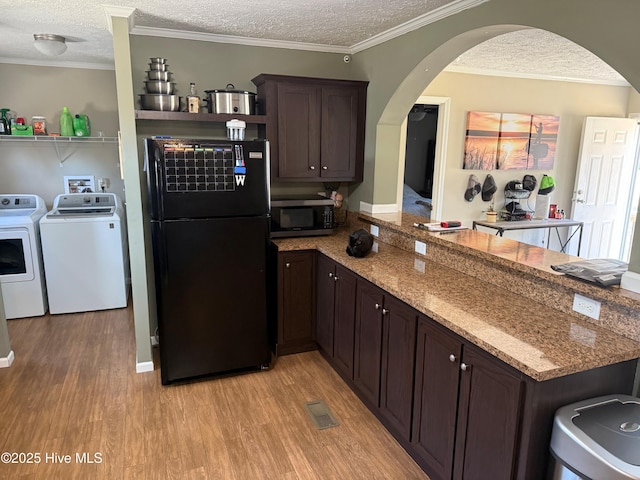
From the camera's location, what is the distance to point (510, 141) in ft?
16.4

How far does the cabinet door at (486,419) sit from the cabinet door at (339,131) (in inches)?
85.1

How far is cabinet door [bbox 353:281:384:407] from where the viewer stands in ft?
8.35

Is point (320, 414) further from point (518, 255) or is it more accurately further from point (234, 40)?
point (234, 40)

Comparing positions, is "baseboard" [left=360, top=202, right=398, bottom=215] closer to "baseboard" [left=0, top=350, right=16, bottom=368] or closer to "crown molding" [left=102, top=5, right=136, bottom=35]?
"crown molding" [left=102, top=5, right=136, bottom=35]

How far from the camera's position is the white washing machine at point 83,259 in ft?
13.5

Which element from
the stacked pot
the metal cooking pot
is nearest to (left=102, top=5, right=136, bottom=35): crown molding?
the stacked pot

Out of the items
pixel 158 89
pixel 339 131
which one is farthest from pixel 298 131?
pixel 158 89

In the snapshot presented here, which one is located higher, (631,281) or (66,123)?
(66,123)

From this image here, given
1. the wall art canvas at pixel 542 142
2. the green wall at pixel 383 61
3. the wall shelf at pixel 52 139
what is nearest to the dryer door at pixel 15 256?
the wall shelf at pixel 52 139

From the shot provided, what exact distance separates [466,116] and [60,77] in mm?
4284

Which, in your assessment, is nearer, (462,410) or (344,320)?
(462,410)

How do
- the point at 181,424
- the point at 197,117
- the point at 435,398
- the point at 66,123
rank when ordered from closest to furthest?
the point at 435,398
the point at 181,424
the point at 197,117
the point at 66,123

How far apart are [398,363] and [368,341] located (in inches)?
13.4

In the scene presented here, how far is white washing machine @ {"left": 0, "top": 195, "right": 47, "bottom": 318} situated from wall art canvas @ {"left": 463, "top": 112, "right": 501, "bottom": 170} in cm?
439
